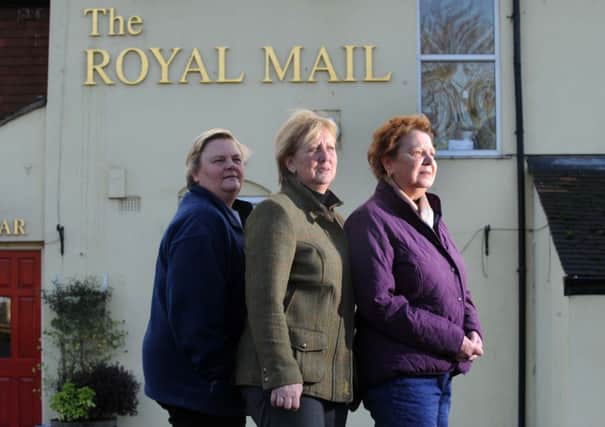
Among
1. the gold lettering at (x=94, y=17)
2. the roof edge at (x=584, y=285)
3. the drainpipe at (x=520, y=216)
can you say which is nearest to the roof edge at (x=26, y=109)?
the gold lettering at (x=94, y=17)

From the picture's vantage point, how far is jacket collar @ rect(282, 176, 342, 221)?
3779 millimetres

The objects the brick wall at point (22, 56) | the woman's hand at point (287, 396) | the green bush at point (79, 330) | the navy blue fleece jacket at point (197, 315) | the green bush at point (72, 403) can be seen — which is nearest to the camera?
the woman's hand at point (287, 396)

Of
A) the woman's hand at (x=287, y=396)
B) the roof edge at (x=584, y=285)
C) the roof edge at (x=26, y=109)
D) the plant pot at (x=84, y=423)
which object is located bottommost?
the plant pot at (x=84, y=423)

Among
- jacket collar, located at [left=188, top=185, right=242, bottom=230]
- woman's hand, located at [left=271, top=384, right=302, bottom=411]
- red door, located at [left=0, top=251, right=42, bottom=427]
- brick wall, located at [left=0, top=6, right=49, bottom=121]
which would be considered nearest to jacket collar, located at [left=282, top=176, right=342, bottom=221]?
jacket collar, located at [left=188, top=185, right=242, bottom=230]

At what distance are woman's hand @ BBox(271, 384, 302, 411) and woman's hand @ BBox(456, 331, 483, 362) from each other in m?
0.77

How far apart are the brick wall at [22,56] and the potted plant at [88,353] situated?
191 centimetres

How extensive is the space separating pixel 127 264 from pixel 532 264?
3.76 meters

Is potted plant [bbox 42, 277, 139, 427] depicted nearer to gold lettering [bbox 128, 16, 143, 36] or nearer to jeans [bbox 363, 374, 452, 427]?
gold lettering [bbox 128, 16, 143, 36]

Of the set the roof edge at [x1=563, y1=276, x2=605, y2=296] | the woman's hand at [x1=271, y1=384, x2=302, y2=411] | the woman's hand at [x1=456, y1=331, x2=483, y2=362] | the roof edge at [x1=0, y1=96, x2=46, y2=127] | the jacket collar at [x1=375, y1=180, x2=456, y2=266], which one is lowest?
the woman's hand at [x1=271, y1=384, x2=302, y2=411]

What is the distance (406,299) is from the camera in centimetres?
381

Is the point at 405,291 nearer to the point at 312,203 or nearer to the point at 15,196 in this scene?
the point at 312,203

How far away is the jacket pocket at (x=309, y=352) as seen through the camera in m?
3.53

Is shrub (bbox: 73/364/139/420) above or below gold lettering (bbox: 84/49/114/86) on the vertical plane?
below

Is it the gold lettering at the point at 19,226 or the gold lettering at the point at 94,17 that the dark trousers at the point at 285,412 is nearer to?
the gold lettering at the point at 19,226
